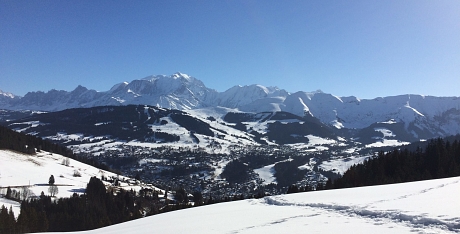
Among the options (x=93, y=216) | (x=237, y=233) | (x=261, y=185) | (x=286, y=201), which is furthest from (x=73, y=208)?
(x=261, y=185)

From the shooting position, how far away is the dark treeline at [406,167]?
57688 mm

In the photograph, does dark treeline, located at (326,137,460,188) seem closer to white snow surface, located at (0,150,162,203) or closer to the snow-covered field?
the snow-covered field

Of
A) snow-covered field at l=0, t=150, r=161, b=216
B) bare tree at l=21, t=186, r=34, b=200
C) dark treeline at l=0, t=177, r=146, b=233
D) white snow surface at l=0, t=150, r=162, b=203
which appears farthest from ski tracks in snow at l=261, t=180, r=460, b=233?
white snow surface at l=0, t=150, r=162, b=203

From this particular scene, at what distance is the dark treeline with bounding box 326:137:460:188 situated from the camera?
57.7m

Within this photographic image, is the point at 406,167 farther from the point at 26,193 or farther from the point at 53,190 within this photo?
the point at 26,193

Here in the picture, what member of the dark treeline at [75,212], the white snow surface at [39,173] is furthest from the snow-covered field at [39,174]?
the dark treeline at [75,212]

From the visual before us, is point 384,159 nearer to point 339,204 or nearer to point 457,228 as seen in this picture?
point 339,204

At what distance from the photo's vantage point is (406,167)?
60844 millimetres

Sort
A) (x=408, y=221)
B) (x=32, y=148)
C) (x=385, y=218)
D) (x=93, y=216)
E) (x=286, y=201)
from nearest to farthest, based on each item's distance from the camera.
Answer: (x=408, y=221) → (x=385, y=218) → (x=286, y=201) → (x=93, y=216) → (x=32, y=148)

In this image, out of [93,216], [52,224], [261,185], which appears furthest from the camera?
[261,185]

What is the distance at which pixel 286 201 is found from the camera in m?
23.0

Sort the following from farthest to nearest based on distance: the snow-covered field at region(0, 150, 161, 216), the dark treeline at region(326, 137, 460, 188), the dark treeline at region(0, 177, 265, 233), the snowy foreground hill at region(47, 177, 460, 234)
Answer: the snow-covered field at region(0, 150, 161, 216), the dark treeline at region(326, 137, 460, 188), the dark treeline at region(0, 177, 265, 233), the snowy foreground hill at region(47, 177, 460, 234)

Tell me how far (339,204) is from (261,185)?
166185mm

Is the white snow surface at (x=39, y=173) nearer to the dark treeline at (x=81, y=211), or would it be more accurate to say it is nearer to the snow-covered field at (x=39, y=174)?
the snow-covered field at (x=39, y=174)
